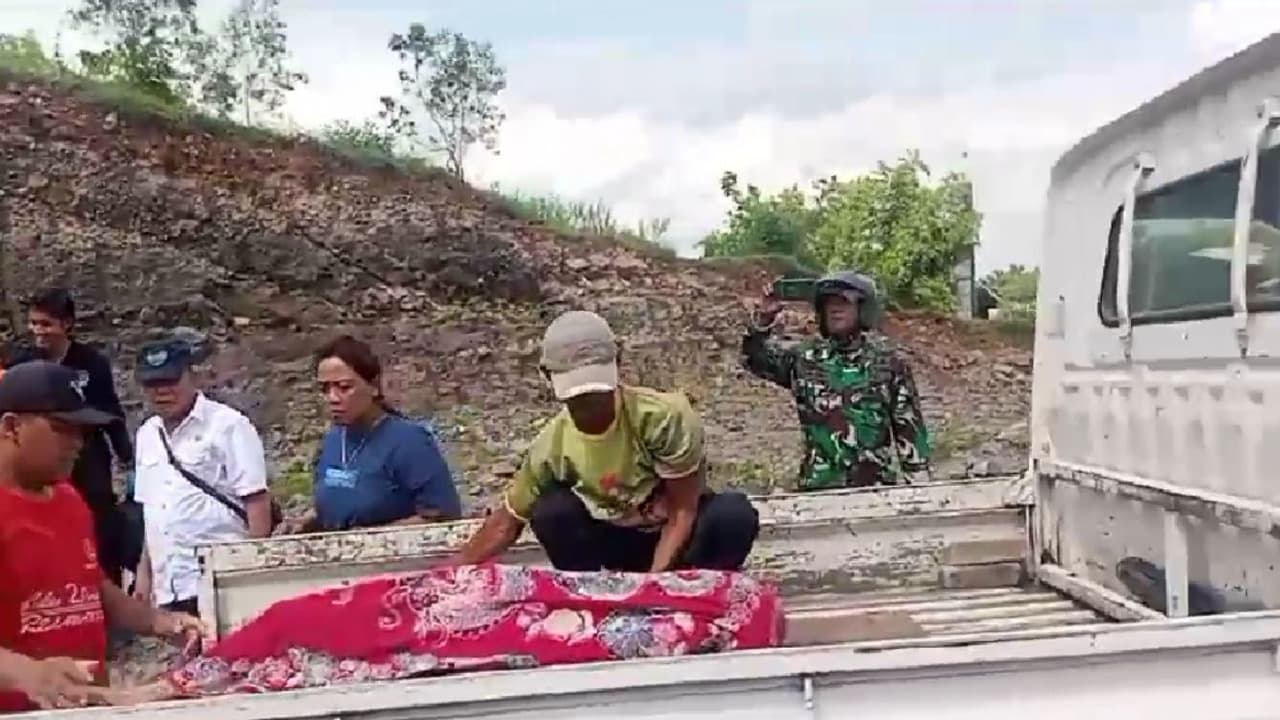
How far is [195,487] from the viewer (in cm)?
441

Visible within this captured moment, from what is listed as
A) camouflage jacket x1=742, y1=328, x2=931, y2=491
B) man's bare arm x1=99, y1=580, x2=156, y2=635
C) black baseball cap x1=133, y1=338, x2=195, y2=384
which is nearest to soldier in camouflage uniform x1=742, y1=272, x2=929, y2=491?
camouflage jacket x1=742, y1=328, x2=931, y2=491

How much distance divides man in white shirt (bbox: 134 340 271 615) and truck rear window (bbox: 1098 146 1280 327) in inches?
92.5

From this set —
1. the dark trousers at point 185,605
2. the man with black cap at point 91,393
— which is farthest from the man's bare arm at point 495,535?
the man with black cap at point 91,393

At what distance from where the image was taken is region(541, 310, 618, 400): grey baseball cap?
3.24 metres

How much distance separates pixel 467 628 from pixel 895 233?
16680 millimetres

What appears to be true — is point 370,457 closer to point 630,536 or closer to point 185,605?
point 185,605

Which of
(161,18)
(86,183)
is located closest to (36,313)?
(86,183)

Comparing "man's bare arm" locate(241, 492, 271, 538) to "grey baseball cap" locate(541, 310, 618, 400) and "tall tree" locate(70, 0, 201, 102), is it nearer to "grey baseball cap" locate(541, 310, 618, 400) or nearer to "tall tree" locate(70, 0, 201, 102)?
"grey baseball cap" locate(541, 310, 618, 400)

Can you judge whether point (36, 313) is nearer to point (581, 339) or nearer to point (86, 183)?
point (581, 339)

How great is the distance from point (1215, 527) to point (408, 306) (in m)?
13.6

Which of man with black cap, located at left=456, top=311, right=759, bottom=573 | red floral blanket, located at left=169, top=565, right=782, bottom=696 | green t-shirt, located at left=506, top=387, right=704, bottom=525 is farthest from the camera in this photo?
green t-shirt, located at left=506, top=387, right=704, bottom=525

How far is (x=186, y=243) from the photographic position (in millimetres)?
16375

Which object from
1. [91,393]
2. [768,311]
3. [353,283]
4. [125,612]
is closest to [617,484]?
[125,612]

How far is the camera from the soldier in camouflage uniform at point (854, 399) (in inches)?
185
